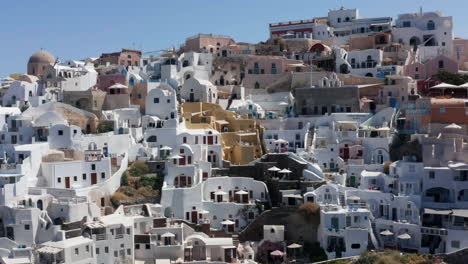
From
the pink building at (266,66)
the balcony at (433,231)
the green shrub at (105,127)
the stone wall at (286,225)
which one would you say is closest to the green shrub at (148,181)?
the green shrub at (105,127)

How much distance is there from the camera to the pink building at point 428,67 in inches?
2095

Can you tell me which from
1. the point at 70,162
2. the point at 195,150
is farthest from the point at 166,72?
the point at 70,162

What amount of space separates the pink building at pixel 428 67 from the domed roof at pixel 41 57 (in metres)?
34.6

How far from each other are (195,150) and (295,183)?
744 cm

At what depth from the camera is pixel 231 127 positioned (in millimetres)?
48594

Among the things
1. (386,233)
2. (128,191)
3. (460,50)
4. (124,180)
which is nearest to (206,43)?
(460,50)

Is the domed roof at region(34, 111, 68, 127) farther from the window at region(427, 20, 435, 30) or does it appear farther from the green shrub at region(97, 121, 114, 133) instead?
the window at region(427, 20, 435, 30)

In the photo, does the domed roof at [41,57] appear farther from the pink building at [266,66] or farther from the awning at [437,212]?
the awning at [437,212]

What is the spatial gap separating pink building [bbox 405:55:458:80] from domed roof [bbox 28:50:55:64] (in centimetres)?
3459

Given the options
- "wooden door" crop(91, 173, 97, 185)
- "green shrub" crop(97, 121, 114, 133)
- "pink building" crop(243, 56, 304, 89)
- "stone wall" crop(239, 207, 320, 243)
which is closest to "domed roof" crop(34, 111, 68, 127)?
"green shrub" crop(97, 121, 114, 133)

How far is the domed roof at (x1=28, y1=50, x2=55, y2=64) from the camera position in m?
62.2

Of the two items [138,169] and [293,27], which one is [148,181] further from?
[293,27]

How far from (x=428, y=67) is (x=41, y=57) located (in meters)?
36.9

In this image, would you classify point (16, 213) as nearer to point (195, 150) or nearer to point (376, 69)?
point (195, 150)
